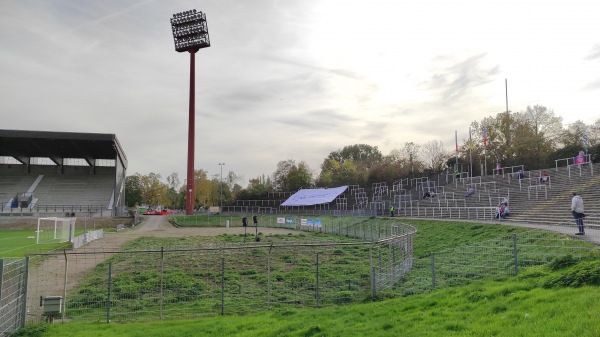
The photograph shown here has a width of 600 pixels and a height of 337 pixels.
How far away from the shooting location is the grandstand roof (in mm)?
64625

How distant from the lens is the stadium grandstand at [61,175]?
6525 centimetres

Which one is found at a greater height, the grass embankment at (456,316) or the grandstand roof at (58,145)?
the grandstand roof at (58,145)

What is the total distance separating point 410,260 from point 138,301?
9.29 meters

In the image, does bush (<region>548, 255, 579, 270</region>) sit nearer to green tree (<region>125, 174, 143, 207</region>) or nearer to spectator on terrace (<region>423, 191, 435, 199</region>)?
spectator on terrace (<region>423, 191, 435, 199</region>)

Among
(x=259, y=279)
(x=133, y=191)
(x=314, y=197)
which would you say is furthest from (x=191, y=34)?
(x=259, y=279)

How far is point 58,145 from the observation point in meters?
70.5

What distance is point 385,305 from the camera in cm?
1050

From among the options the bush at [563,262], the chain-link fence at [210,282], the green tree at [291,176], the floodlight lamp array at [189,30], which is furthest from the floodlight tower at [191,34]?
the bush at [563,262]

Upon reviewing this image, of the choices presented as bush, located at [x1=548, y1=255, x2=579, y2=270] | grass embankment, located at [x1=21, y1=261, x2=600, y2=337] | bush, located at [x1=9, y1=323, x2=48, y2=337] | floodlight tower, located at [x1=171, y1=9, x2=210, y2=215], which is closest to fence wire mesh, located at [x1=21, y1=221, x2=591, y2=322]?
bush, located at [x1=548, y1=255, x2=579, y2=270]

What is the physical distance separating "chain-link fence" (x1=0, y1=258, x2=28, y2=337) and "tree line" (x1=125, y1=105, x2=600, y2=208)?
149ft

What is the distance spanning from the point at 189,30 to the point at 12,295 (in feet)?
258

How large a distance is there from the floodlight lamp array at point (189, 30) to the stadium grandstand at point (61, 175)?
905 inches

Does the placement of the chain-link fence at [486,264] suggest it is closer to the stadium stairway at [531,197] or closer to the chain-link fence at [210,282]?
the chain-link fence at [210,282]

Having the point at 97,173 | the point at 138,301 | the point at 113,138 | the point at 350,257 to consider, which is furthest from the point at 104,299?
the point at 97,173
